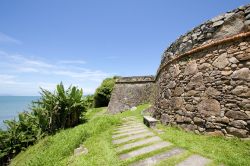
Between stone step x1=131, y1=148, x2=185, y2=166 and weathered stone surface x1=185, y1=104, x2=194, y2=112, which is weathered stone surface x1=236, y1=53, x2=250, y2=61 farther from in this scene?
stone step x1=131, y1=148, x2=185, y2=166

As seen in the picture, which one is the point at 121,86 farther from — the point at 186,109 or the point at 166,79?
the point at 186,109

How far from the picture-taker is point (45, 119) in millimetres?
9148

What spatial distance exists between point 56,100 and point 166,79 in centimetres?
543

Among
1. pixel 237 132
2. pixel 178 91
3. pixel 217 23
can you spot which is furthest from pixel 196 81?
pixel 237 132

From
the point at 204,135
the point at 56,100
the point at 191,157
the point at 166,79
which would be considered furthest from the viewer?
the point at 56,100

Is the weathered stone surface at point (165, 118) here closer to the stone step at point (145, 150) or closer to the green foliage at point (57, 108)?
the stone step at point (145, 150)

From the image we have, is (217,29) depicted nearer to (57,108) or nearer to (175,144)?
(175,144)

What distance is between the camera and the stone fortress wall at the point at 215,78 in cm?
450

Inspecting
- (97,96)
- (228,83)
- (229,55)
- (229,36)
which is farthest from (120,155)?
(97,96)

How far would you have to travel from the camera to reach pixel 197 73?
581 cm

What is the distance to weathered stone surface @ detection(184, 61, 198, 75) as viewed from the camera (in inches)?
234

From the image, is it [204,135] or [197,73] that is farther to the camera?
[197,73]

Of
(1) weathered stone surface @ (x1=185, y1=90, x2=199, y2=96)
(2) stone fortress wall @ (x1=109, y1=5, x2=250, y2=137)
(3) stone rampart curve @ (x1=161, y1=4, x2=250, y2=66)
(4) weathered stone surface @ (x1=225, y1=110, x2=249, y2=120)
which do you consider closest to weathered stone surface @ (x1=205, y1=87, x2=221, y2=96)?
(2) stone fortress wall @ (x1=109, y1=5, x2=250, y2=137)

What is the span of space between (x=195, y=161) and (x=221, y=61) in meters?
2.84
